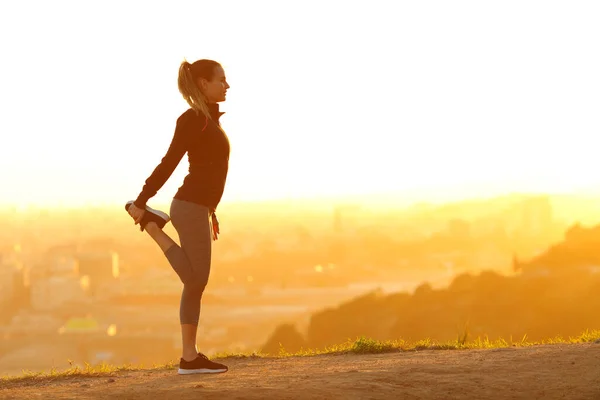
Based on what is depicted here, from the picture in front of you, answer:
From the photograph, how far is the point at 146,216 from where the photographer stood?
308 inches

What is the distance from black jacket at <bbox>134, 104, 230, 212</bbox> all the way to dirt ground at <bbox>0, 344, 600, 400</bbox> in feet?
5.12

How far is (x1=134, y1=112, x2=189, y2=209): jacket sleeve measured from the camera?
301 inches

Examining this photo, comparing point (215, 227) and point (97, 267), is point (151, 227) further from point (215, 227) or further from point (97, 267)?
point (97, 267)

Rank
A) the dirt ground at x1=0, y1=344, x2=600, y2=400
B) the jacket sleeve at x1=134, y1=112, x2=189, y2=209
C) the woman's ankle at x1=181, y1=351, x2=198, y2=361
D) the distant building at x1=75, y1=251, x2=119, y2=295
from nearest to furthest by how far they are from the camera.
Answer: the dirt ground at x1=0, y1=344, x2=600, y2=400
the jacket sleeve at x1=134, y1=112, x2=189, y2=209
the woman's ankle at x1=181, y1=351, x2=198, y2=361
the distant building at x1=75, y1=251, x2=119, y2=295

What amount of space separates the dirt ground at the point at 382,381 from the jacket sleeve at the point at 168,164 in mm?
1572

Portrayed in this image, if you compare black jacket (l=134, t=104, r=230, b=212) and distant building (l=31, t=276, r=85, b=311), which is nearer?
black jacket (l=134, t=104, r=230, b=212)

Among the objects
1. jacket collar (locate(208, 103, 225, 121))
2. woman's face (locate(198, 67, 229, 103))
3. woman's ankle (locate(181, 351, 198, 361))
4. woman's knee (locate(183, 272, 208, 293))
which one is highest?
woman's face (locate(198, 67, 229, 103))

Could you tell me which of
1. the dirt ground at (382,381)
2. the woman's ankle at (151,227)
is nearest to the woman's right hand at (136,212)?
the woman's ankle at (151,227)

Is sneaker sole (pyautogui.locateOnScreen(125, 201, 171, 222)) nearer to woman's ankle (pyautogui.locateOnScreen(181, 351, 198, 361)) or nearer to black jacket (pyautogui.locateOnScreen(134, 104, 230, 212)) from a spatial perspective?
black jacket (pyautogui.locateOnScreen(134, 104, 230, 212))

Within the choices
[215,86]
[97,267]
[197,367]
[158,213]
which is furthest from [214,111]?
[97,267]

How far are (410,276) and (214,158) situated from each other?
297 feet

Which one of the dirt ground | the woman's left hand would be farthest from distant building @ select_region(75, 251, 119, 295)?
the woman's left hand

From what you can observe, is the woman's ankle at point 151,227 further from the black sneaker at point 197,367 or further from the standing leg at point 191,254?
the black sneaker at point 197,367

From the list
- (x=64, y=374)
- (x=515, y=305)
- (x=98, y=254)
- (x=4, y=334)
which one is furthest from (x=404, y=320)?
(x=98, y=254)
